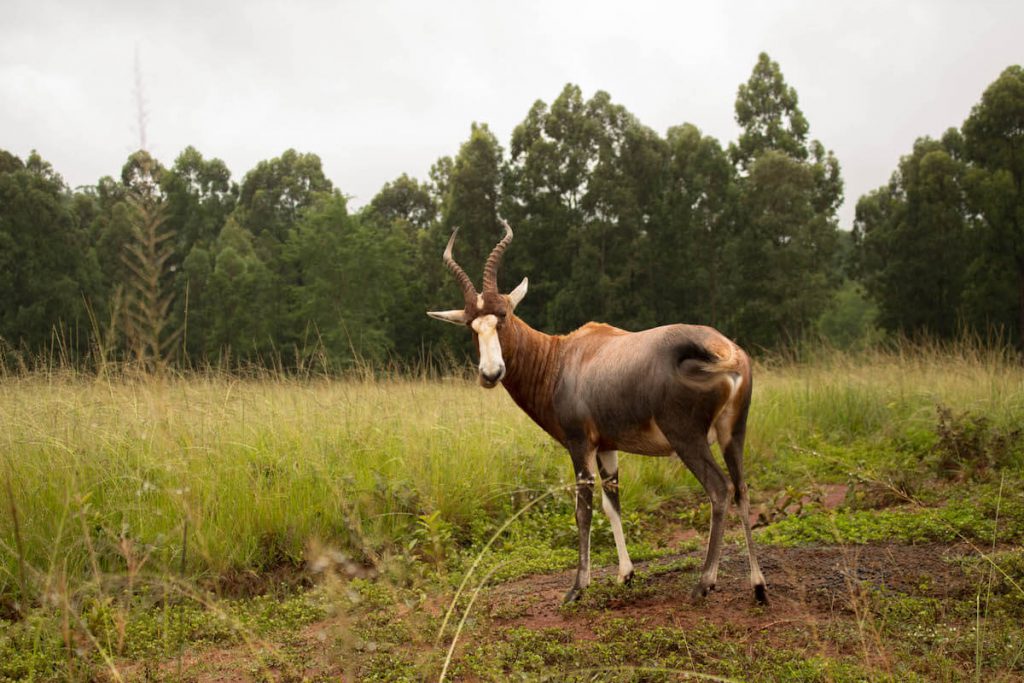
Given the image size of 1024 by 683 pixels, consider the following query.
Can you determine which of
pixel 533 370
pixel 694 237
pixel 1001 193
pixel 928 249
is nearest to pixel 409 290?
pixel 694 237

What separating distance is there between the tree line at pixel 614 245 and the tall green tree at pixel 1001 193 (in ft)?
0.19

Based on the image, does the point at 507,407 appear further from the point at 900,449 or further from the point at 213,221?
the point at 213,221

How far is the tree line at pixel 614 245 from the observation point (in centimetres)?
2806

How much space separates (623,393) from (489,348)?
86cm

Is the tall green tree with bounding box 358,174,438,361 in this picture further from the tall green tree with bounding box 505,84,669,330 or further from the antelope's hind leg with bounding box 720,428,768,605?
the antelope's hind leg with bounding box 720,428,768,605

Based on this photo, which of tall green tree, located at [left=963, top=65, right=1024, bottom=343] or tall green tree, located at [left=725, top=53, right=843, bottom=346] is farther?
tall green tree, located at [left=725, top=53, right=843, bottom=346]

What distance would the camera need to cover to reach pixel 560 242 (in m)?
32.8

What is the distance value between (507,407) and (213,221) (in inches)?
1485

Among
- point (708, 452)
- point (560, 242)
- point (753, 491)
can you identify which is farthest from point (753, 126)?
point (708, 452)

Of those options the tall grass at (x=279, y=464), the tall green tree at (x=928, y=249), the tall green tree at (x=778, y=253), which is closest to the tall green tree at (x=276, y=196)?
the tall green tree at (x=778, y=253)

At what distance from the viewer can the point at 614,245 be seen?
32.8 m

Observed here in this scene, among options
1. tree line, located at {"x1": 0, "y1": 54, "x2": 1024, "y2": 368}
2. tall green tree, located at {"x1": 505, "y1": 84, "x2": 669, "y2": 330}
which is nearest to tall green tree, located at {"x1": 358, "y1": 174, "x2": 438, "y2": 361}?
tree line, located at {"x1": 0, "y1": 54, "x2": 1024, "y2": 368}

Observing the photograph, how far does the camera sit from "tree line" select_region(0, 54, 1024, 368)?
28062 millimetres

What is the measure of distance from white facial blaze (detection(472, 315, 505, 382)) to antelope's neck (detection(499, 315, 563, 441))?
0.99ft
